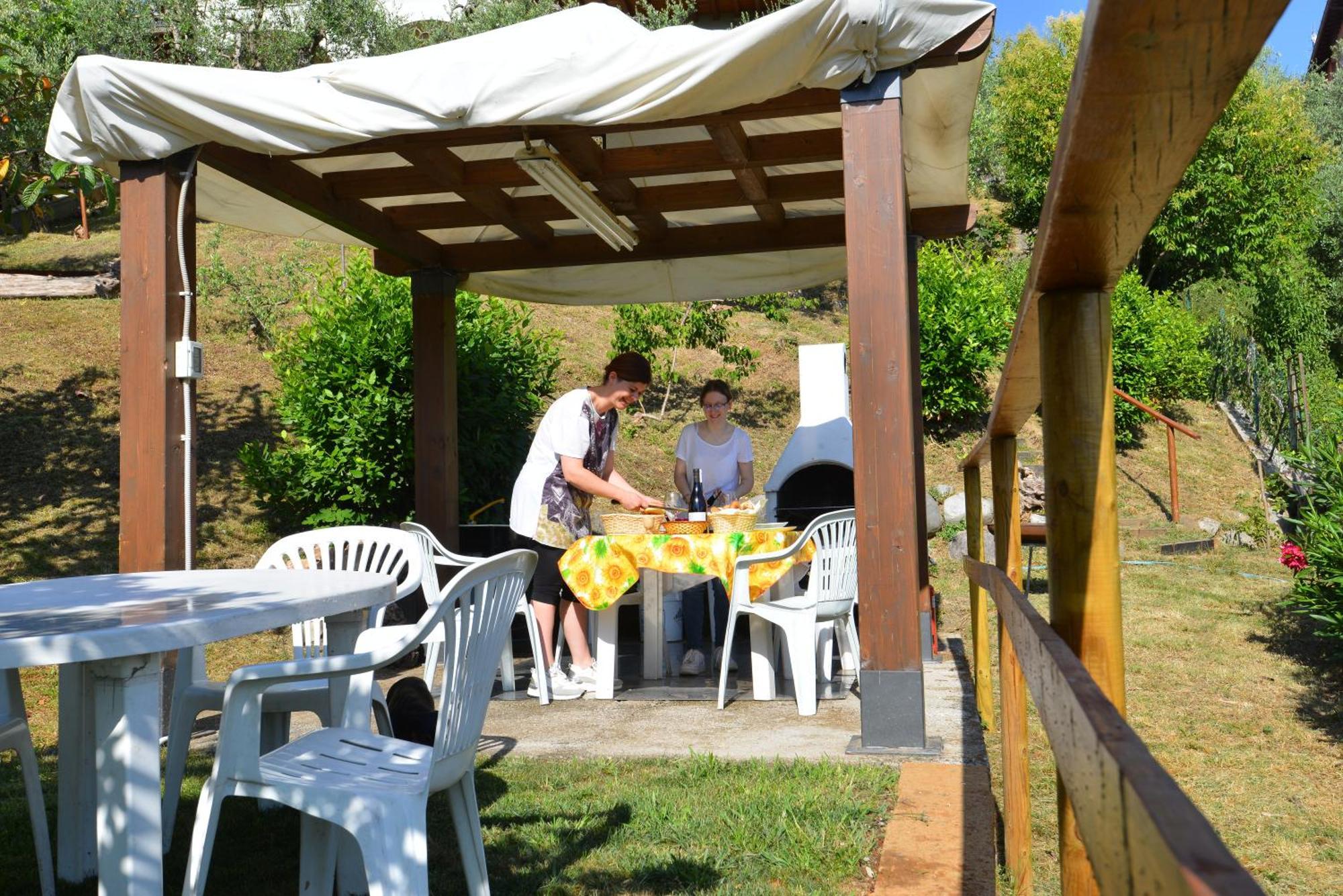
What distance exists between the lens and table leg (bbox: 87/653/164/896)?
2150 millimetres

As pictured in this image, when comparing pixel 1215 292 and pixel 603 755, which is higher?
pixel 1215 292

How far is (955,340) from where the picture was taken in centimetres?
1327

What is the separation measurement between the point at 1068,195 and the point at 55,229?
1926 cm

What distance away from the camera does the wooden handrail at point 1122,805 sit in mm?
464

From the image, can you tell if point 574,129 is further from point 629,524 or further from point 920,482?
point 920,482

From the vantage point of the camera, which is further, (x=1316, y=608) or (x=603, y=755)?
(x=1316, y=608)

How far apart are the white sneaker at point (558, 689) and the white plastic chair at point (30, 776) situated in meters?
2.51

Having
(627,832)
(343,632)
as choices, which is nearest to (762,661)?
(627,832)

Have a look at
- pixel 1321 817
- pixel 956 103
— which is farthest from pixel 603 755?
pixel 956 103

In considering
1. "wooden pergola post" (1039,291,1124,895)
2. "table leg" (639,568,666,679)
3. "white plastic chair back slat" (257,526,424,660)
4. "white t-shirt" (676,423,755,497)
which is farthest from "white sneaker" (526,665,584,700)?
"wooden pergola post" (1039,291,1124,895)

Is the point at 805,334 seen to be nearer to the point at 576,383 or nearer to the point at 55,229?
the point at 576,383

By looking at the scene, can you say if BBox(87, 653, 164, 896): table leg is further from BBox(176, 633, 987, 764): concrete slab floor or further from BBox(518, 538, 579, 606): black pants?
BBox(518, 538, 579, 606): black pants

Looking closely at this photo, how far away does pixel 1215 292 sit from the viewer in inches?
815

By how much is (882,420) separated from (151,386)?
2736mm
